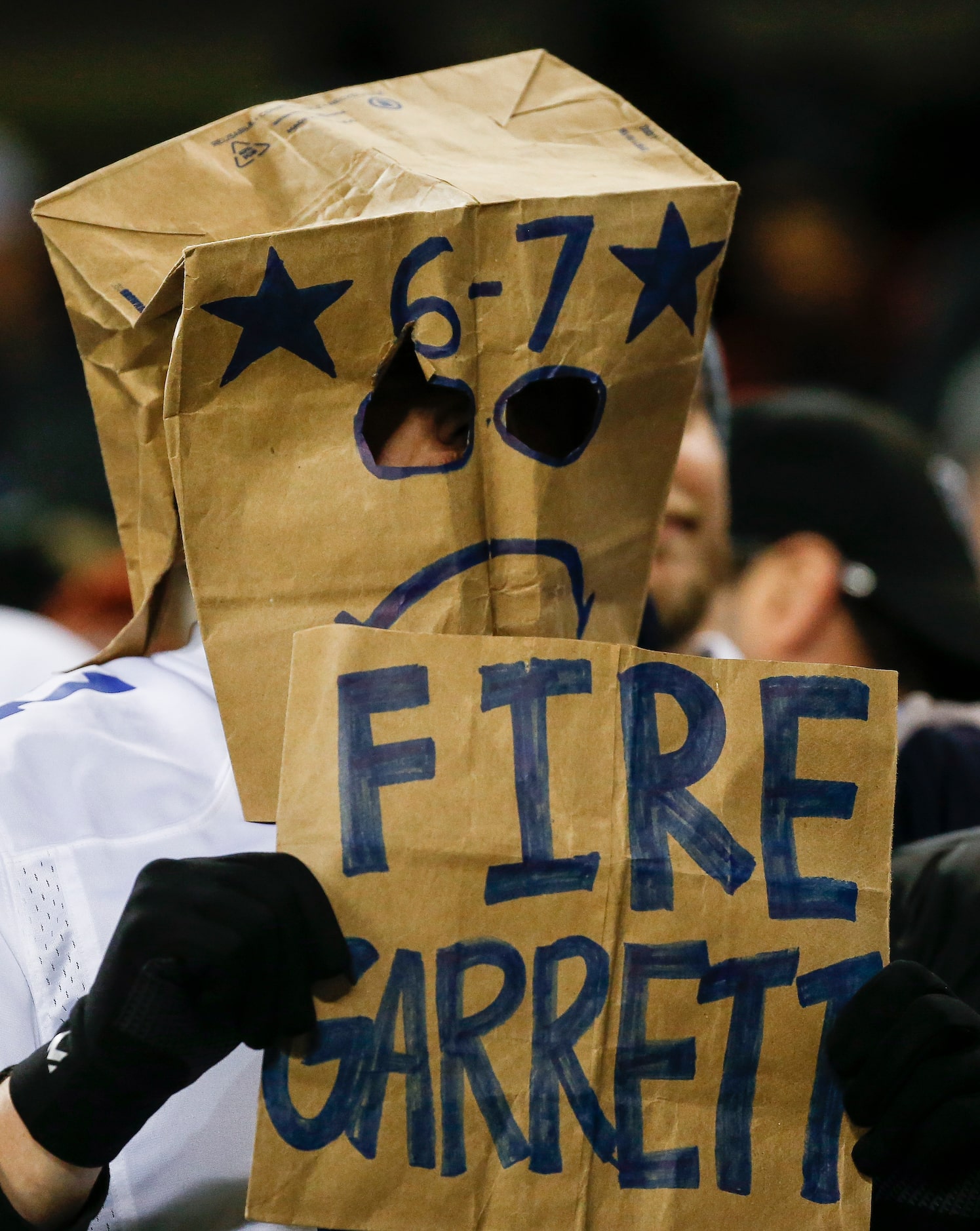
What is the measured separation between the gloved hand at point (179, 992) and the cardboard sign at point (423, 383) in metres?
0.14

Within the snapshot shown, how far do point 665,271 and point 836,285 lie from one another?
11.1ft

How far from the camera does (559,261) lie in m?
0.90

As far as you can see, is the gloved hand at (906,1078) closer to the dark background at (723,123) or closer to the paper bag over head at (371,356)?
the paper bag over head at (371,356)

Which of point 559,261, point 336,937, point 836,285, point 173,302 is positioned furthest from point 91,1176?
point 836,285

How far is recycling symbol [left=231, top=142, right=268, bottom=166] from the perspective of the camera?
960mm

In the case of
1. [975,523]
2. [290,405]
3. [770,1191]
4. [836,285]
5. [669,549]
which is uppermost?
[290,405]

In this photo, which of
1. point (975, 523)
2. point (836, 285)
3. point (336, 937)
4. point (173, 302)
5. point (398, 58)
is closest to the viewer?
point (336, 937)

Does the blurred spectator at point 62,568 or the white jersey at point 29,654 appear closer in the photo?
the white jersey at point 29,654

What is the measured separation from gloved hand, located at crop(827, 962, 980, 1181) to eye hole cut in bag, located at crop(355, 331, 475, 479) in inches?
17.5

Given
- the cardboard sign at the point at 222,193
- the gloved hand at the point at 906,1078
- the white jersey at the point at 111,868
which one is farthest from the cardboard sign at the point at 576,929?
the cardboard sign at the point at 222,193

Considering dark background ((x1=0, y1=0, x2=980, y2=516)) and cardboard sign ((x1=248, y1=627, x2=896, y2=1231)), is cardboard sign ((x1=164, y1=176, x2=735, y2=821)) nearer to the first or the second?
cardboard sign ((x1=248, y1=627, x2=896, y2=1231))

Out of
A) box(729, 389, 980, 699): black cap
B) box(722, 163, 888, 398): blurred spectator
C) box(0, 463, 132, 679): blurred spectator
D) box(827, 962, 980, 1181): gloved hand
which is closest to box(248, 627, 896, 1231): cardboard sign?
box(827, 962, 980, 1181): gloved hand

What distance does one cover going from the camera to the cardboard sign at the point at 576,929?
31.0 inches

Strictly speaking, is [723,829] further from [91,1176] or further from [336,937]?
[91,1176]
